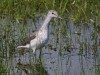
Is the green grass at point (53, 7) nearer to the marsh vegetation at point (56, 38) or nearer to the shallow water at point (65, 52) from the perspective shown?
the marsh vegetation at point (56, 38)

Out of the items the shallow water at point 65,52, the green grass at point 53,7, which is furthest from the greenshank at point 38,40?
the green grass at point 53,7

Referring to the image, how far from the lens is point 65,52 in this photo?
10094 millimetres

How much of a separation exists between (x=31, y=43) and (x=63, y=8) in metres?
3.41

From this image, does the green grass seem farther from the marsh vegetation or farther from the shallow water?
the shallow water

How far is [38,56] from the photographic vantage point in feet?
33.3

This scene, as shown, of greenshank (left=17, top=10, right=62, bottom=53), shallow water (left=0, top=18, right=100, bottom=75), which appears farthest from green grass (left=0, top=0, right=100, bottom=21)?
greenshank (left=17, top=10, right=62, bottom=53)

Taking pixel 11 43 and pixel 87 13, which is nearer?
pixel 11 43

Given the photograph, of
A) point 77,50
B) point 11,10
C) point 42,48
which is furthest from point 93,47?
point 11,10

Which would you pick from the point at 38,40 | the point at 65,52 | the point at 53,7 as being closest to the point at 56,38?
the point at 65,52

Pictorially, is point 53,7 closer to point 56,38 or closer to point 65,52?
point 56,38

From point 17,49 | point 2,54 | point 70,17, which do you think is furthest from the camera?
point 70,17

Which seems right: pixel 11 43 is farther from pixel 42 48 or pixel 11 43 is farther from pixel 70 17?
pixel 70 17

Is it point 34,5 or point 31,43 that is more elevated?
point 34,5

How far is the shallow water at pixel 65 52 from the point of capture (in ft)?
29.3
